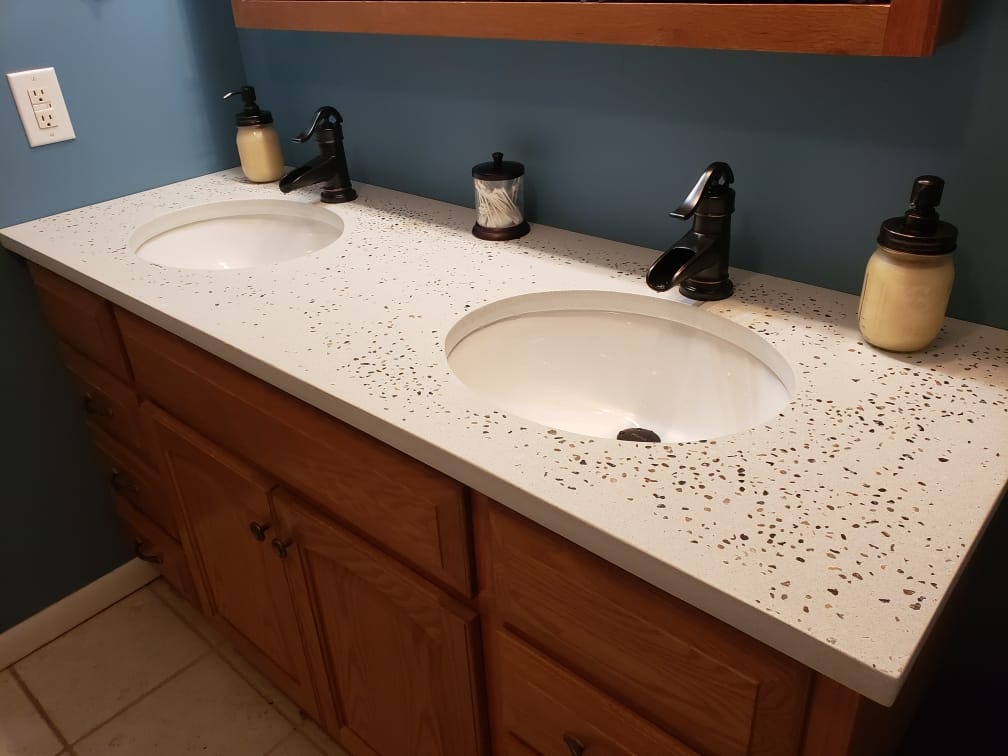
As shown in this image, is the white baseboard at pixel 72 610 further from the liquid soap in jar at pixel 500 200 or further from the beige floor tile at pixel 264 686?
the liquid soap in jar at pixel 500 200

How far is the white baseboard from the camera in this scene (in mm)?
1592

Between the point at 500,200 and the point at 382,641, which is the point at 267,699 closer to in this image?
the point at 382,641

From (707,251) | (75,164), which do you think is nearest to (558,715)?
→ (707,251)

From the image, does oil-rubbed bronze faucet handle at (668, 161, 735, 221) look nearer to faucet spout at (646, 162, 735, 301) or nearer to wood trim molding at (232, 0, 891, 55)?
faucet spout at (646, 162, 735, 301)

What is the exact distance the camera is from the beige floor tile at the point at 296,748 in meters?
1.38

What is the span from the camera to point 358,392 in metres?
0.79

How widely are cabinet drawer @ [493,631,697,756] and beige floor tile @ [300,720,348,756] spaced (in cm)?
66

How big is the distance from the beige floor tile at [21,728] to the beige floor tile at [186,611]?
31cm

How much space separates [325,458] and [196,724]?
891 mm

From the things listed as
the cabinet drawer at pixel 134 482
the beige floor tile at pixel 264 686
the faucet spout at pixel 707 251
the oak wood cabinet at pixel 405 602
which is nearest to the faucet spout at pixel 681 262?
the faucet spout at pixel 707 251

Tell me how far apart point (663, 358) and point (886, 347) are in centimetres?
26

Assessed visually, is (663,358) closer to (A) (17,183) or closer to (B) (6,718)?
Answer: (A) (17,183)

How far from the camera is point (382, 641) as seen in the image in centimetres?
98

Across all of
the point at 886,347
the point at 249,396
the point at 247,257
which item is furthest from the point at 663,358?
the point at 247,257
